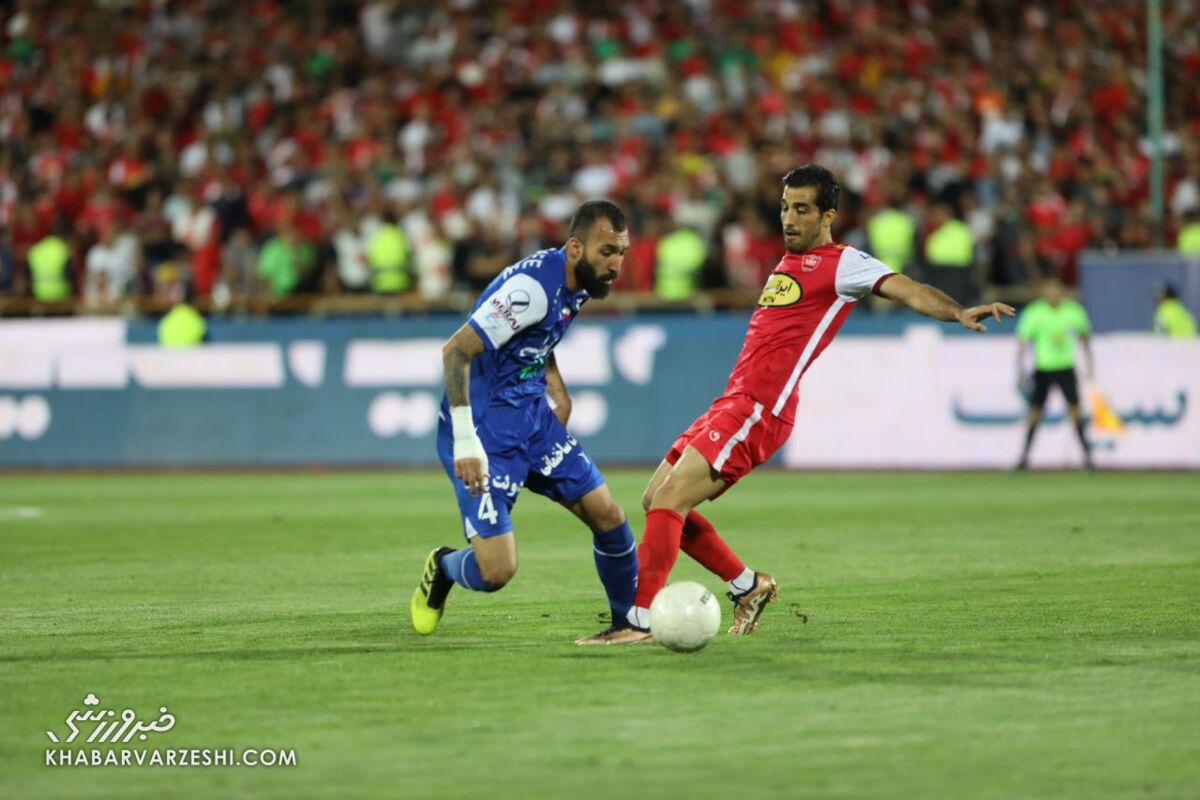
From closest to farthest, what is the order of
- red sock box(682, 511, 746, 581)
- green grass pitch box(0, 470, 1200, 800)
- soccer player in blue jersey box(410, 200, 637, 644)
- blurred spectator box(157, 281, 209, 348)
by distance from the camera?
green grass pitch box(0, 470, 1200, 800) < soccer player in blue jersey box(410, 200, 637, 644) < red sock box(682, 511, 746, 581) < blurred spectator box(157, 281, 209, 348)

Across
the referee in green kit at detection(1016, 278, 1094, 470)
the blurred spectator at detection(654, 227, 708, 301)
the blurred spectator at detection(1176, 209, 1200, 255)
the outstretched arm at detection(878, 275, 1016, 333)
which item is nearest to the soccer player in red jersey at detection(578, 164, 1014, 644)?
the outstretched arm at detection(878, 275, 1016, 333)

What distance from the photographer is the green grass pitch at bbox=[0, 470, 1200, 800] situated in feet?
19.4

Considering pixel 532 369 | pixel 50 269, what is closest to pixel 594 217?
pixel 532 369

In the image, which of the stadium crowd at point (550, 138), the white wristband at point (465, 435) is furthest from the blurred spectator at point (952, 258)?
the white wristband at point (465, 435)

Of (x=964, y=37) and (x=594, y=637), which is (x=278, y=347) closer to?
(x=964, y=37)

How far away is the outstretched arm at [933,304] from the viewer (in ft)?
27.6

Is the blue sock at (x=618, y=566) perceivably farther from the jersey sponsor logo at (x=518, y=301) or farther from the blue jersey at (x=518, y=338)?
the jersey sponsor logo at (x=518, y=301)

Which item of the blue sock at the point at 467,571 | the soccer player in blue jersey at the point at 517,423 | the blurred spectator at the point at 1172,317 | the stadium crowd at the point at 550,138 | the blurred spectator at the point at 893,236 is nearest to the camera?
the soccer player in blue jersey at the point at 517,423

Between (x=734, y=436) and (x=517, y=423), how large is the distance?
1.09m

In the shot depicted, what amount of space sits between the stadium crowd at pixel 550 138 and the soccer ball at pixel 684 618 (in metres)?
15.4

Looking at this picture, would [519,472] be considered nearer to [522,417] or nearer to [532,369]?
[522,417]

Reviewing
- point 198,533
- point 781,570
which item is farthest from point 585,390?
point 781,570

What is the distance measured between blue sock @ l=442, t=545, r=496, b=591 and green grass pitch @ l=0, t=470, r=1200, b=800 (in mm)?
278

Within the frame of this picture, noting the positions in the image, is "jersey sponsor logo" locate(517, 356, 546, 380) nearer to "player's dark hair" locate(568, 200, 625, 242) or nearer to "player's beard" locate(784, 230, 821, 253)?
"player's dark hair" locate(568, 200, 625, 242)
